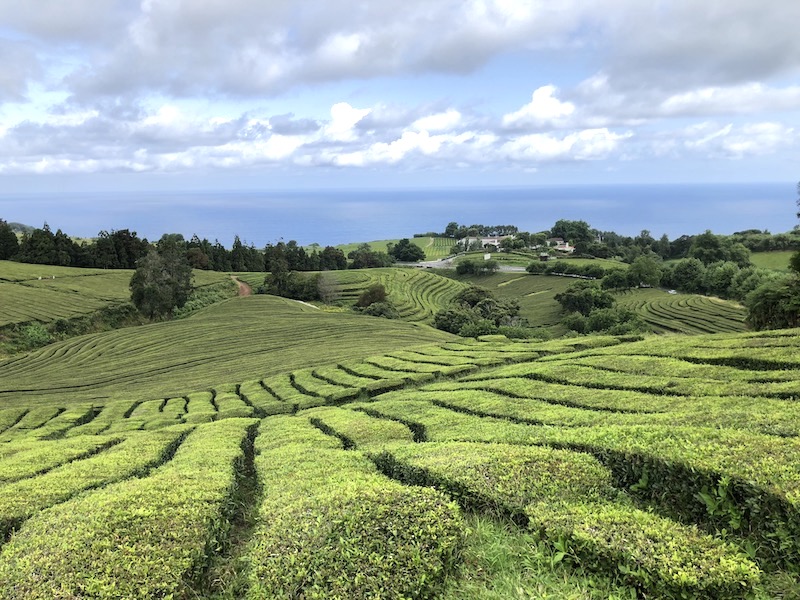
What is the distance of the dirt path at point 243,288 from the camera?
87581mm

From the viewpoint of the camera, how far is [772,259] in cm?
11588

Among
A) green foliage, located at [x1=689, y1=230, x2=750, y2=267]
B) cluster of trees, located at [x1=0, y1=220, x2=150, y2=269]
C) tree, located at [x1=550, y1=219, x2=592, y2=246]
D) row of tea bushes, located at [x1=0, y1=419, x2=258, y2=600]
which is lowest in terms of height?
row of tea bushes, located at [x1=0, y1=419, x2=258, y2=600]

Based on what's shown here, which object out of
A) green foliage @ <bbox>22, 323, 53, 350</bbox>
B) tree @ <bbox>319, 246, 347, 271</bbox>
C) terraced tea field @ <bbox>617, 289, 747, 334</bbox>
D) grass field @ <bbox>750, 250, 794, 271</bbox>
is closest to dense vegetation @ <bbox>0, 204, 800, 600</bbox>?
green foliage @ <bbox>22, 323, 53, 350</bbox>

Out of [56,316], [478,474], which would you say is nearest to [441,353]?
[478,474]

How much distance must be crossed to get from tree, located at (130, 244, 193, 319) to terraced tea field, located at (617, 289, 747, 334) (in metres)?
68.4

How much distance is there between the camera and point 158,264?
2500 inches

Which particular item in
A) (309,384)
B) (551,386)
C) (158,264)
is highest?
(158,264)

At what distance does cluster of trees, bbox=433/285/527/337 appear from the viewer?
49175 millimetres

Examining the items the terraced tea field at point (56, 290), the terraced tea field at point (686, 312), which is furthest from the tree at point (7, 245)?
the terraced tea field at point (686, 312)

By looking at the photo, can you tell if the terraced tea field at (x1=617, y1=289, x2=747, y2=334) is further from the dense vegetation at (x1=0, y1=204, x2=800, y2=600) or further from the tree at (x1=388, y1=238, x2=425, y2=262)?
the tree at (x1=388, y1=238, x2=425, y2=262)

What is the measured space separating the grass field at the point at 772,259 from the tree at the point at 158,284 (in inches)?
4914

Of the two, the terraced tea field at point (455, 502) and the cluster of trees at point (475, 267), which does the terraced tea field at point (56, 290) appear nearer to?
the terraced tea field at point (455, 502)

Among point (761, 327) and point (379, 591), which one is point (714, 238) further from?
point (379, 591)

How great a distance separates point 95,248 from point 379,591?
107502 millimetres
